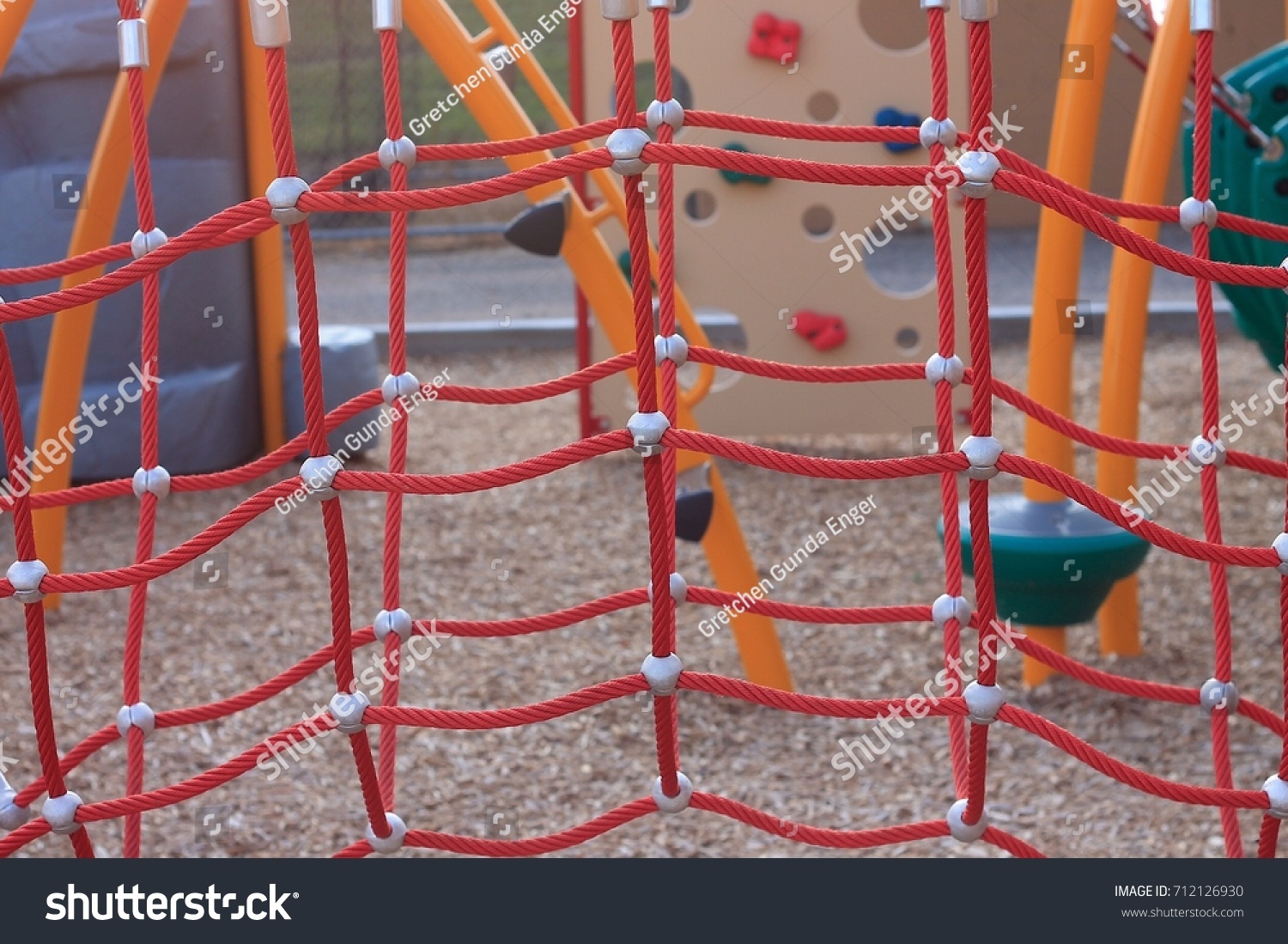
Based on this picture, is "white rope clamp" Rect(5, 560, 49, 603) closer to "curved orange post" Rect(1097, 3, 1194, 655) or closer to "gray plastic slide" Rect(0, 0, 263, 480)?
"curved orange post" Rect(1097, 3, 1194, 655)

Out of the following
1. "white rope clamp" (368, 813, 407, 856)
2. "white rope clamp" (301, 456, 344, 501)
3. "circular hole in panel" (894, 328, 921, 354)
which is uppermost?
"white rope clamp" (301, 456, 344, 501)

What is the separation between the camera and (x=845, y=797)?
1.54 meters

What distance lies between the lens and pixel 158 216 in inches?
101

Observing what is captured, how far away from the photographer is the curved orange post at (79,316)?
5.75 ft

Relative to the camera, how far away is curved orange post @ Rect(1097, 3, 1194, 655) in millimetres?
1553

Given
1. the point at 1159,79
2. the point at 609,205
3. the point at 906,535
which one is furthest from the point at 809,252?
the point at 1159,79

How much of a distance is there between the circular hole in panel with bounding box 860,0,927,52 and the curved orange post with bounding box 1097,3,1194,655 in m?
3.09

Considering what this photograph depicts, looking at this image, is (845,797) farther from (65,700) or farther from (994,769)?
(65,700)

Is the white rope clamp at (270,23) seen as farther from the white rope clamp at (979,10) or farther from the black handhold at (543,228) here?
the black handhold at (543,228)

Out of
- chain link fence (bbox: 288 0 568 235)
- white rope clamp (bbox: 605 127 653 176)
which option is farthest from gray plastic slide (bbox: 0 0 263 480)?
chain link fence (bbox: 288 0 568 235)

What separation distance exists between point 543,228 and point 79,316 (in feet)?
2.44

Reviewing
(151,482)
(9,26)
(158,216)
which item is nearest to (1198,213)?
(151,482)
